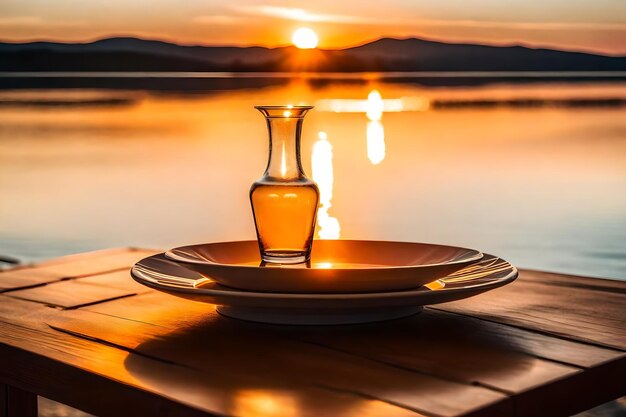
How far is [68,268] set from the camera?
1.50 m

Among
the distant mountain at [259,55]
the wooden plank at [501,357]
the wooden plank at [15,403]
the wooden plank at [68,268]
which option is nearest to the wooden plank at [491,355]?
the wooden plank at [501,357]

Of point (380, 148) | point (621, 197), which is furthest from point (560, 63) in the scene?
point (621, 197)

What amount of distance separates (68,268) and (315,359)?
0.74m

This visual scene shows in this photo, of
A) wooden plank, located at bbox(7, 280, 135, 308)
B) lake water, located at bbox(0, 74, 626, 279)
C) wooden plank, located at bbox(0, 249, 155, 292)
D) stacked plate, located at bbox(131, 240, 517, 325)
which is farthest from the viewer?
lake water, located at bbox(0, 74, 626, 279)

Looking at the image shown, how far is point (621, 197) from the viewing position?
5902 millimetres

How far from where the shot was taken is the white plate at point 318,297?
937 millimetres

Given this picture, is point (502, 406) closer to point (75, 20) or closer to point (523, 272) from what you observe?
point (523, 272)

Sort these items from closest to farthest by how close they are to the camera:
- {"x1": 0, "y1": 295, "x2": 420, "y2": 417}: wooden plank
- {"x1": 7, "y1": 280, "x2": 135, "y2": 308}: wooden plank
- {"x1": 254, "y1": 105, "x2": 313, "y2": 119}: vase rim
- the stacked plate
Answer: {"x1": 0, "y1": 295, "x2": 420, "y2": 417}: wooden plank, the stacked plate, {"x1": 254, "y1": 105, "x2": 313, "y2": 119}: vase rim, {"x1": 7, "y1": 280, "x2": 135, "y2": 308}: wooden plank

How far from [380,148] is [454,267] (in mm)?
8672

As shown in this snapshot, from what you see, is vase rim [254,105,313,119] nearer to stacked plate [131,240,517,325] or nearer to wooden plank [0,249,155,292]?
stacked plate [131,240,517,325]

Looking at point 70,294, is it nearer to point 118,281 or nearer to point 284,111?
point 118,281

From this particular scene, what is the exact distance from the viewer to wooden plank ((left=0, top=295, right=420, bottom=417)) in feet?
2.43

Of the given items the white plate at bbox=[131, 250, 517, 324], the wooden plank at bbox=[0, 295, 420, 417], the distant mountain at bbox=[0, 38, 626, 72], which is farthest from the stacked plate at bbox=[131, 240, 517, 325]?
the distant mountain at bbox=[0, 38, 626, 72]

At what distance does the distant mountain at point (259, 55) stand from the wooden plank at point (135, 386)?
23.1 meters
